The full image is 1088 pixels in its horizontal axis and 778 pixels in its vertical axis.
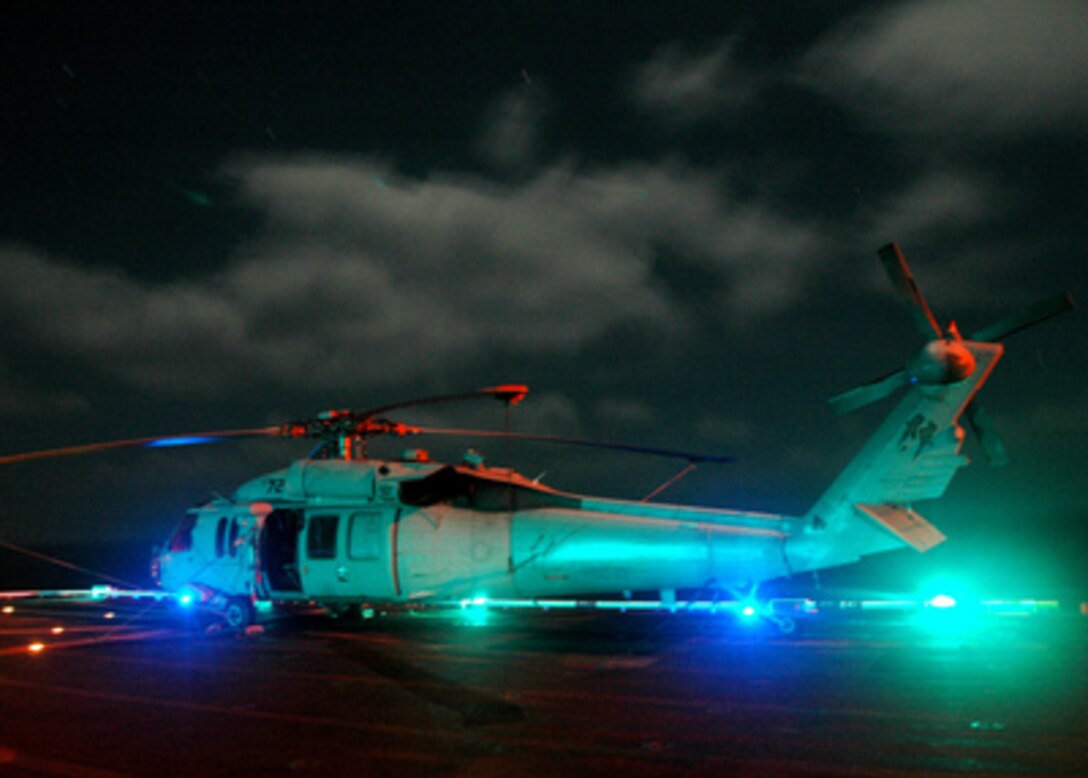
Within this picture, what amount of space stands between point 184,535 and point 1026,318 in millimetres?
20636

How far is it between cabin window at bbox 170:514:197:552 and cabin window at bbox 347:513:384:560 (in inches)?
214

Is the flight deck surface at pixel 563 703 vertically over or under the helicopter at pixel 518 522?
under

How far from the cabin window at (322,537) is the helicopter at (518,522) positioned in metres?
0.04

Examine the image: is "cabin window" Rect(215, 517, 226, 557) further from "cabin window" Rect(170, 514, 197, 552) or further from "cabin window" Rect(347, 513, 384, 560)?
"cabin window" Rect(347, 513, 384, 560)

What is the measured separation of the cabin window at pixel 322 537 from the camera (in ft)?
A: 63.1

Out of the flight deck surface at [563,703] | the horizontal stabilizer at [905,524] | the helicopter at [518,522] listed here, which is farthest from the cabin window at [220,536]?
the horizontal stabilizer at [905,524]

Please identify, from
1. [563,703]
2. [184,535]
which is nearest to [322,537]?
[184,535]

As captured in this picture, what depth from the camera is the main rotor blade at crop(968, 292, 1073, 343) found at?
43.8ft

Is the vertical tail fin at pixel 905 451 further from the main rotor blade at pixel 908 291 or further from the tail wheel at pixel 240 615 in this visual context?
the tail wheel at pixel 240 615

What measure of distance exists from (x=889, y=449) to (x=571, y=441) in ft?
21.6

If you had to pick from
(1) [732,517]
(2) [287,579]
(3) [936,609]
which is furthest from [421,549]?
(3) [936,609]

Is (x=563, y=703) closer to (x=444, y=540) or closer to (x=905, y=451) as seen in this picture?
→ (x=444, y=540)

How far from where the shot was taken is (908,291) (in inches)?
593

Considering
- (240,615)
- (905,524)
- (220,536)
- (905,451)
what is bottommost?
(240,615)
